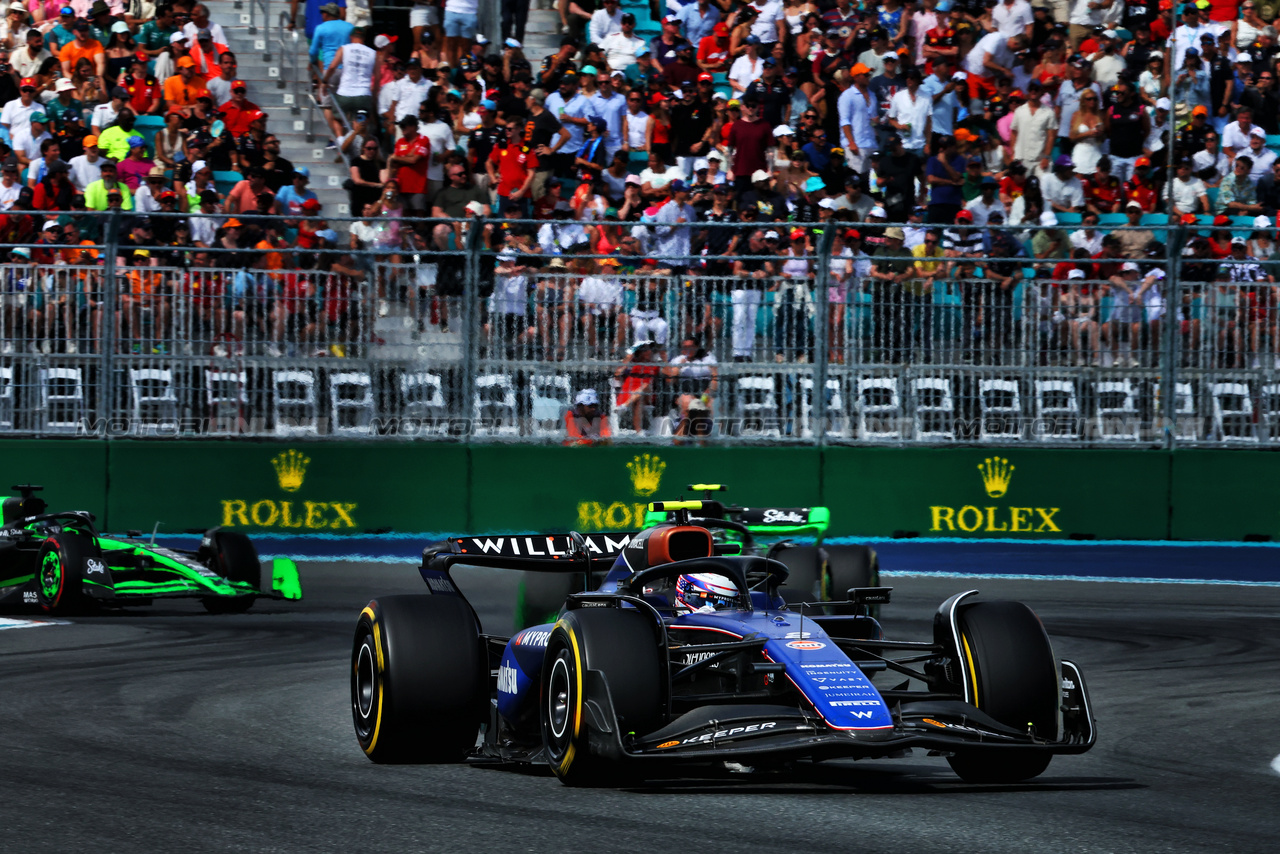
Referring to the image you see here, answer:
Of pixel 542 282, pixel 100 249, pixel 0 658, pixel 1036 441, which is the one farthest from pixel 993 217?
pixel 0 658

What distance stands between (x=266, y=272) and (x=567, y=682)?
9753 mm

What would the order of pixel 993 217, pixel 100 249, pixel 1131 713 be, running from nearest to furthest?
pixel 1131 713, pixel 100 249, pixel 993 217

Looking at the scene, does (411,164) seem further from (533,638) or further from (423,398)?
(533,638)

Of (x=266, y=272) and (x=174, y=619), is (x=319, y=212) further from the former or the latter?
(x=174, y=619)

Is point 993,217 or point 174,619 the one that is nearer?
point 174,619

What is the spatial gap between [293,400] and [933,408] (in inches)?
210

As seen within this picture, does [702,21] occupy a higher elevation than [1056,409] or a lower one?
higher

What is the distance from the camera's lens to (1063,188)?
62.7 ft

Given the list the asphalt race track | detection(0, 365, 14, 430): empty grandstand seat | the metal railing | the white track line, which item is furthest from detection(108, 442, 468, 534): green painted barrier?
the asphalt race track

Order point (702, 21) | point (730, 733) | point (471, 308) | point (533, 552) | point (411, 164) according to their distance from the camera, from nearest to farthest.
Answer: point (730, 733)
point (533, 552)
point (471, 308)
point (411, 164)
point (702, 21)

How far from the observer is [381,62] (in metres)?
20.7

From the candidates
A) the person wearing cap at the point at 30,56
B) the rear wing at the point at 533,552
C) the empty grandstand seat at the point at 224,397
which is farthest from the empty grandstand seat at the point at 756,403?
the person wearing cap at the point at 30,56

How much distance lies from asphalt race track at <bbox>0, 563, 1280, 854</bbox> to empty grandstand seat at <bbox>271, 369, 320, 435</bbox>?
4.59 m

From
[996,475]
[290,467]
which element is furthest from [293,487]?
[996,475]
